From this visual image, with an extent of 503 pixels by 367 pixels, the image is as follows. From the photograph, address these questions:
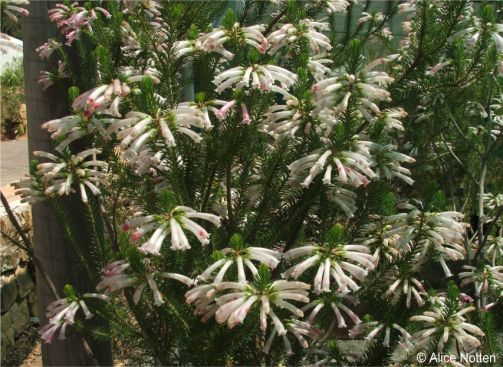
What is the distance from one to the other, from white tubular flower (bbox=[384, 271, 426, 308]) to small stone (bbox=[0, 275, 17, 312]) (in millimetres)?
3528

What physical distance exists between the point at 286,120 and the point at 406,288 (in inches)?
30.5

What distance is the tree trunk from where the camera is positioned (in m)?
2.98

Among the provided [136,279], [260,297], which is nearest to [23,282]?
[136,279]

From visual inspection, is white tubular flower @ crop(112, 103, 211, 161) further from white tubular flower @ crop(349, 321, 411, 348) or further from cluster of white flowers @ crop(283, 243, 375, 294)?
white tubular flower @ crop(349, 321, 411, 348)

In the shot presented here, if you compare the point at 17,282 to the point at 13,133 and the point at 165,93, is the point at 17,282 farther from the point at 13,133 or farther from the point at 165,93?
the point at 13,133

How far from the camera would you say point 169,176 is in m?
2.24

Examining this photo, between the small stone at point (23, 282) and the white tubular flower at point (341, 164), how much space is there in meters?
3.83

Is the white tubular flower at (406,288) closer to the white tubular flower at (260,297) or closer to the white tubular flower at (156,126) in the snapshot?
the white tubular flower at (260,297)

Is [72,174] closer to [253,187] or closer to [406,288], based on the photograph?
[253,187]

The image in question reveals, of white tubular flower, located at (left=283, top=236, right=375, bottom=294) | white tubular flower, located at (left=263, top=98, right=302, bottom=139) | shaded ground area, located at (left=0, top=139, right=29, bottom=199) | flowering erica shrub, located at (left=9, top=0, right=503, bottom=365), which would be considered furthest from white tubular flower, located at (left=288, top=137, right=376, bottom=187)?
shaded ground area, located at (left=0, top=139, right=29, bottom=199)

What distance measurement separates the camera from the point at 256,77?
207cm

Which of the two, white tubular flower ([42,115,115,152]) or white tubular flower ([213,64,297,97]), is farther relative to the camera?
white tubular flower ([42,115,115,152])

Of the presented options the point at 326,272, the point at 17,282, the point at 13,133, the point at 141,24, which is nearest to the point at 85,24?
the point at 141,24

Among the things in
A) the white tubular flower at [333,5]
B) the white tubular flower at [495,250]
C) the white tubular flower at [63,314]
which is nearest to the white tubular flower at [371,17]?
the white tubular flower at [333,5]
